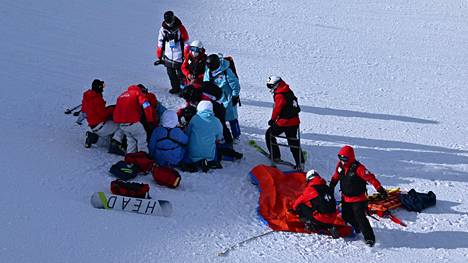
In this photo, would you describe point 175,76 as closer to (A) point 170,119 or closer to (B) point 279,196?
(A) point 170,119

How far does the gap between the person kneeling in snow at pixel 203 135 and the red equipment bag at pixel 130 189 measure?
59.3 inches

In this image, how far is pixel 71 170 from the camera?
365 inches

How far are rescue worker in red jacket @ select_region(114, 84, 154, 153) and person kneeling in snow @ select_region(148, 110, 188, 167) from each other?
0.57 ft

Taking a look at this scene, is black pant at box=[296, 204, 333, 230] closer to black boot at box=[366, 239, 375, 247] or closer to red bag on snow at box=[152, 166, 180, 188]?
black boot at box=[366, 239, 375, 247]

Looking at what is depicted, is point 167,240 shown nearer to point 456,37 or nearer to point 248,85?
point 248,85

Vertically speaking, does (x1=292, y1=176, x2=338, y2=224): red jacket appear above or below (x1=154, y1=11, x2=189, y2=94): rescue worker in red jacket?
below

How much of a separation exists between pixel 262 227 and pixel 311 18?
11373mm

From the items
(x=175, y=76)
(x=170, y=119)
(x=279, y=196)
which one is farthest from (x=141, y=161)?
(x=175, y=76)

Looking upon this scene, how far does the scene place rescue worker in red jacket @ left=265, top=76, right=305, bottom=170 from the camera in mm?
10367

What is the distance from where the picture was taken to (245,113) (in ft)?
42.3

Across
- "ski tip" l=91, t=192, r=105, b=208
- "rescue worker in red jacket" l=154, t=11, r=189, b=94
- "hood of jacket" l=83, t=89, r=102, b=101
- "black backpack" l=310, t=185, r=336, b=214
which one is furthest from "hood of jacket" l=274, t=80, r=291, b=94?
"ski tip" l=91, t=192, r=105, b=208

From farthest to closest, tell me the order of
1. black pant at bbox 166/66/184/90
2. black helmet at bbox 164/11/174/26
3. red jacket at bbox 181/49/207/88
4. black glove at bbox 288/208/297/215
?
black pant at bbox 166/66/184/90, black helmet at bbox 164/11/174/26, red jacket at bbox 181/49/207/88, black glove at bbox 288/208/297/215

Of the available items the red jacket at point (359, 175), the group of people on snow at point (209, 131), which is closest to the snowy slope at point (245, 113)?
the group of people on snow at point (209, 131)

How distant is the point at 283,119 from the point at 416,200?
2.30 metres
